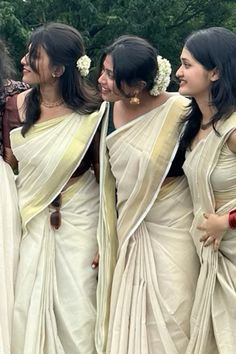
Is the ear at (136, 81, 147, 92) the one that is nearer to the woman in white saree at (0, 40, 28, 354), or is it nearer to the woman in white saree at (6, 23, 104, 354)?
the woman in white saree at (6, 23, 104, 354)

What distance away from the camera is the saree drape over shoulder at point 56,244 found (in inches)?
129

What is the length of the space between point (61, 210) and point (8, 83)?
722mm

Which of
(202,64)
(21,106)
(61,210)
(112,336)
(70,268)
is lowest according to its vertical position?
(112,336)

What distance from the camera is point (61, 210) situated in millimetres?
3377

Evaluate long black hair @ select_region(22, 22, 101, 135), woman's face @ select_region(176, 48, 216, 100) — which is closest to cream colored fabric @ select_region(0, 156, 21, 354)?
long black hair @ select_region(22, 22, 101, 135)

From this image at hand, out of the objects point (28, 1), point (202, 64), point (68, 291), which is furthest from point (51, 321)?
point (28, 1)

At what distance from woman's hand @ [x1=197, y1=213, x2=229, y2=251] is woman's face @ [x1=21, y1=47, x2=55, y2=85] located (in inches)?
39.5

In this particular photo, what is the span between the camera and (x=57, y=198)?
11.0 feet

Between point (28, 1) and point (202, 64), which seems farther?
point (28, 1)

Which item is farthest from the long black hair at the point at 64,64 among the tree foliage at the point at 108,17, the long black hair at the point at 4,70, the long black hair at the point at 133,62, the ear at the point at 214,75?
the tree foliage at the point at 108,17

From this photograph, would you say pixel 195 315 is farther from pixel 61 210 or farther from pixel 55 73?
pixel 55 73

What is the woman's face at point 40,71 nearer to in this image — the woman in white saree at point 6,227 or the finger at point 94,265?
the woman in white saree at point 6,227

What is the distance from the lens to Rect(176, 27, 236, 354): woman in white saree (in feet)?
9.66

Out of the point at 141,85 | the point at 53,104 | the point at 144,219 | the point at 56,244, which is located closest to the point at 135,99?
the point at 141,85
